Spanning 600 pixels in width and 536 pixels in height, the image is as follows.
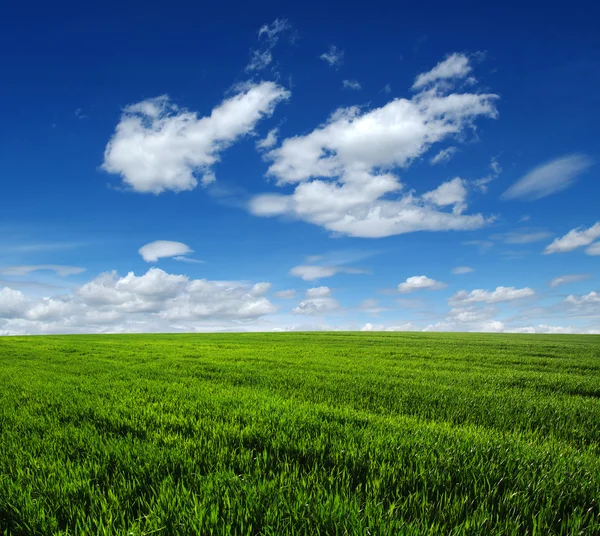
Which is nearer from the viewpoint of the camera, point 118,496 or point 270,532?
point 270,532

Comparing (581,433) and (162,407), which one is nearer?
(581,433)

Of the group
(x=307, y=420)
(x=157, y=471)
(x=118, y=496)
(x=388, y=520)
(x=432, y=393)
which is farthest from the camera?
(x=432, y=393)

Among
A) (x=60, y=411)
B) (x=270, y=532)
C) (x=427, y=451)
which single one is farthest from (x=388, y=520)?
(x=60, y=411)

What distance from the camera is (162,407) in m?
7.45

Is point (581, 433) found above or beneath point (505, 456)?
beneath

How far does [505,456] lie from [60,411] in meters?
7.91

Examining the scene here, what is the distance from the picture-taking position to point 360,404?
852 centimetres

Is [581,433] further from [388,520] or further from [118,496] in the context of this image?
[118,496]

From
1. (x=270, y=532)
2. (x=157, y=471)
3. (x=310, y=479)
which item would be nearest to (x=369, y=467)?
(x=310, y=479)

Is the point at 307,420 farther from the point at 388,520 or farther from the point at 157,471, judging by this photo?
the point at 388,520

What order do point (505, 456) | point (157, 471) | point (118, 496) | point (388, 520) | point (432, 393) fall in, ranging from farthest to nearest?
point (432, 393), point (505, 456), point (157, 471), point (118, 496), point (388, 520)

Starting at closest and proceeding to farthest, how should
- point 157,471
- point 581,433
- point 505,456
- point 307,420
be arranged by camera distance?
1. point 157,471
2. point 505,456
3. point 307,420
4. point 581,433

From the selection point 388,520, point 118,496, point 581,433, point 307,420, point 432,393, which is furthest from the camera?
point 432,393

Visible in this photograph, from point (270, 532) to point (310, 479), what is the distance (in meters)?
1.08
